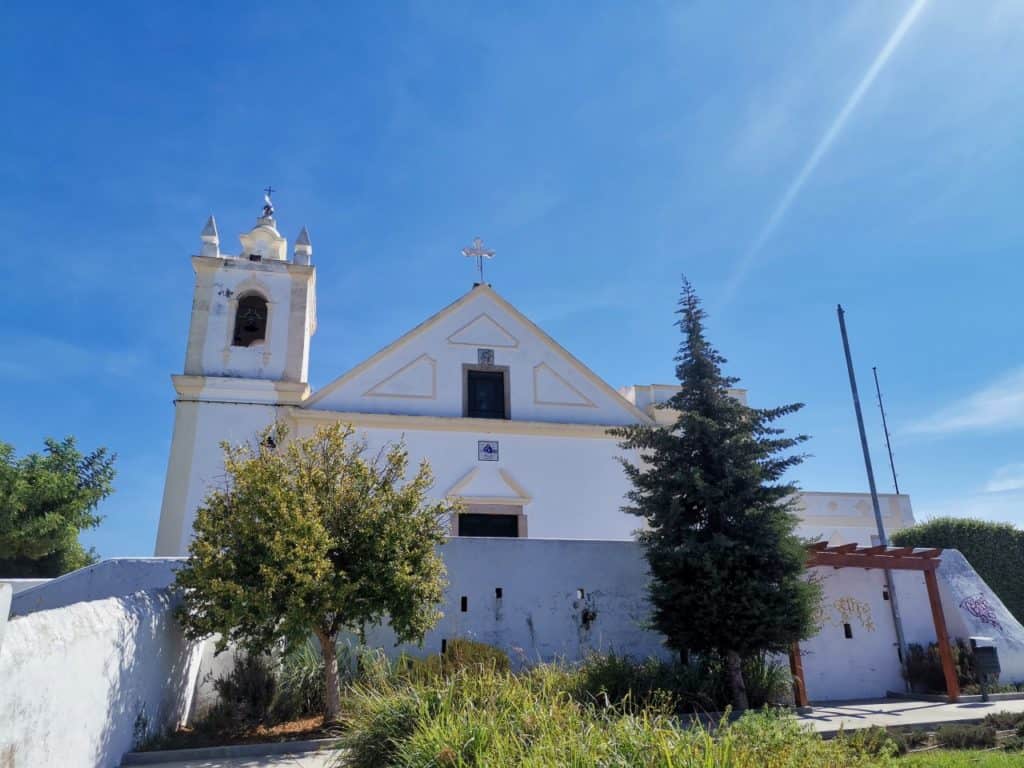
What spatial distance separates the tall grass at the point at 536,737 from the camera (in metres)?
4.69

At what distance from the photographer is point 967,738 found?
850 cm

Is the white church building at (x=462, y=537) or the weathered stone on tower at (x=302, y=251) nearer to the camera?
the white church building at (x=462, y=537)

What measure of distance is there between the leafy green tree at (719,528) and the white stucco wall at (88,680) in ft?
23.7

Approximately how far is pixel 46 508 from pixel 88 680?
20373mm

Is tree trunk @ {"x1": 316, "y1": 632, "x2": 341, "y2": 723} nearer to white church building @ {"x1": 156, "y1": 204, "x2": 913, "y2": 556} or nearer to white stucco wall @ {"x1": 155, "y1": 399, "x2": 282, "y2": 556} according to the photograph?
white church building @ {"x1": 156, "y1": 204, "x2": 913, "y2": 556}

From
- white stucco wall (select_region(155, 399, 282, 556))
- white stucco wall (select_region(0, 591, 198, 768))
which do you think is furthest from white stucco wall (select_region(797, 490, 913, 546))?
white stucco wall (select_region(0, 591, 198, 768))

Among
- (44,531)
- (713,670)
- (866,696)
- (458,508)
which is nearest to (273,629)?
(458,508)

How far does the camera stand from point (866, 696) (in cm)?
1274

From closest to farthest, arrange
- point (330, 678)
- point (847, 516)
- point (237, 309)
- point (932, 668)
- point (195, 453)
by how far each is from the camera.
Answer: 1. point (330, 678)
2. point (932, 668)
3. point (195, 453)
4. point (237, 309)
5. point (847, 516)

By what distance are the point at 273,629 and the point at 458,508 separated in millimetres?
3004

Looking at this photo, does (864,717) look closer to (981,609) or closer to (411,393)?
(981,609)

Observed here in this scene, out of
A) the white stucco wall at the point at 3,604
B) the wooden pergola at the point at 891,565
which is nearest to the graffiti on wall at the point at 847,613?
the wooden pergola at the point at 891,565

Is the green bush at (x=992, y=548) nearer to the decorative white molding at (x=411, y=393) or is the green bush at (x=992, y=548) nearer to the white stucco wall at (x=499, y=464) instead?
the white stucco wall at (x=499, y=464)

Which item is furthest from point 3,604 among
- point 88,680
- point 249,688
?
point 249,688
